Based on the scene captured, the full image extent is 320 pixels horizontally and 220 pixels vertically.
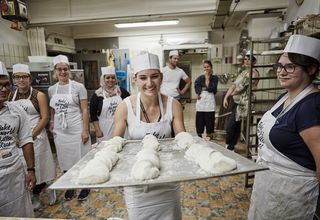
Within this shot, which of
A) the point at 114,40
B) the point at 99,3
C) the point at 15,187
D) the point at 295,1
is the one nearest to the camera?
the point at 15,187

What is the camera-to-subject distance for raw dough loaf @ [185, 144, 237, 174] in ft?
2.87

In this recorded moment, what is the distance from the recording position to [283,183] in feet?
3.73

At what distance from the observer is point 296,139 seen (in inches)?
41.7

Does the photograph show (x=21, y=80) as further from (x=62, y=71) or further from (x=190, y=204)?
(x=190, y=204)

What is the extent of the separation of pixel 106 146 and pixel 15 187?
0.71 metres

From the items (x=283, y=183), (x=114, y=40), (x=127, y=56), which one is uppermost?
(x=114, y=40)

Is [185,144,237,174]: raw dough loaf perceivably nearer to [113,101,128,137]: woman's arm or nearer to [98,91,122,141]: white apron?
[113,101,128,137]: woman's arm

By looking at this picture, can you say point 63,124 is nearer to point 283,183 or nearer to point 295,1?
point 283,183

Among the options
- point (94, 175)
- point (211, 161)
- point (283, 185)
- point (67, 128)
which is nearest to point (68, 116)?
point (67, 128)

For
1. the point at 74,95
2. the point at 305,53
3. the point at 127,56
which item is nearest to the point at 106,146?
the point at 305,53

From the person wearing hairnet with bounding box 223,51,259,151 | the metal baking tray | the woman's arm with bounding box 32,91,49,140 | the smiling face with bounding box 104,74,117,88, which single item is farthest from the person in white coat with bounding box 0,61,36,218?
the person wearing hairnet with bounding box 223,51,259,151

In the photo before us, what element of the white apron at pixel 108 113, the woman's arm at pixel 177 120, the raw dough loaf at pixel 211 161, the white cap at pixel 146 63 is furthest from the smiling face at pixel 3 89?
the white apron at pixel 108 113

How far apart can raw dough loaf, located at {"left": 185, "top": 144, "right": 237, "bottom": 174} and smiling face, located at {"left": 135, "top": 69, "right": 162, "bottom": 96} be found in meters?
0.43

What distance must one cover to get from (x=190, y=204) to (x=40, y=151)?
1.59 metres
